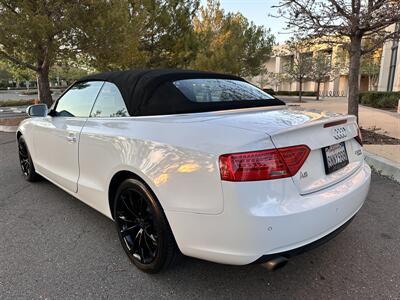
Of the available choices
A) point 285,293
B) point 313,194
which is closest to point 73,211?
point 285,293

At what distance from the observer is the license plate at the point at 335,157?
85.6 inches

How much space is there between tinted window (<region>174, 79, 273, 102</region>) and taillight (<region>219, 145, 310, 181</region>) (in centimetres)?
97

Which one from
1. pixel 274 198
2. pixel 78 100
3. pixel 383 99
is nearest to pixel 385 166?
pixel 274 198

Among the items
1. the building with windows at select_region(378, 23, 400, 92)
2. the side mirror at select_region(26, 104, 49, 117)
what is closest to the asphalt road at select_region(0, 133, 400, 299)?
the side mirror at select_region(26, 104, 49, 117)

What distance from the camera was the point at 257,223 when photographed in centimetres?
180

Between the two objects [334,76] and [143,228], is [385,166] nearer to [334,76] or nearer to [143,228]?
[143,228]

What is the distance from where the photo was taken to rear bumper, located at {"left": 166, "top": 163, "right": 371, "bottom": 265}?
181cm

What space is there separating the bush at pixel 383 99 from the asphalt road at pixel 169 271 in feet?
50.3

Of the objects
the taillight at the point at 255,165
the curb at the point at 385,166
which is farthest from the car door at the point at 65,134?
the curb at the point at 385,166

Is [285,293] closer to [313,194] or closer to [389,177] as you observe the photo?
[313,194]

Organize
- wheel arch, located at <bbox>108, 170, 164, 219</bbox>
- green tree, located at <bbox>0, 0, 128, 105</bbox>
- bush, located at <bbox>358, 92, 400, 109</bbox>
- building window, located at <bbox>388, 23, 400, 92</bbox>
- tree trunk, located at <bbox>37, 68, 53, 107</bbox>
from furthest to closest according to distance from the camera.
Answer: building window, located at <bbox>388, 23, 400, 92</bbox>
bush, located at <bbox>358, 92, 400, 109</bbox>
tree trunk, located at <bbox>37, 68, 53, 107</bbox>
green tree, located at <bbox>0, 0, 128, 105</bbox>
wheel arch, located at <bbox>108, 170, 164, 219</bbox>

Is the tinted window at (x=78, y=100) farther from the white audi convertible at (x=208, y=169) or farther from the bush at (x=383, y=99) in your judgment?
the bush at (x=383, y=99)

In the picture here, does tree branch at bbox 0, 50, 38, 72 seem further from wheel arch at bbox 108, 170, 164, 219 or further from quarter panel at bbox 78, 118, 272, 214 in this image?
wheel arch at bbox 108, 170, 164, 219

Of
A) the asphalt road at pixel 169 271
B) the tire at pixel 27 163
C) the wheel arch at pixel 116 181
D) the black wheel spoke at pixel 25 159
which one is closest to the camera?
the asphalt road at pixel 169 271
